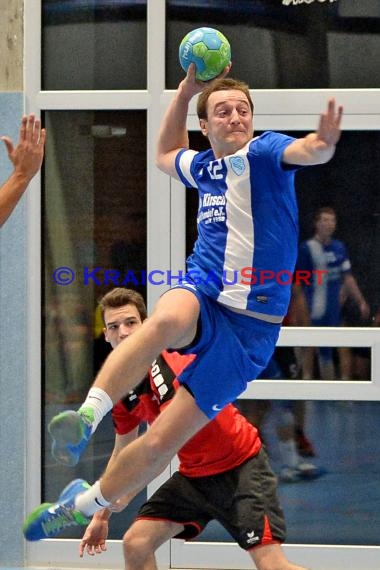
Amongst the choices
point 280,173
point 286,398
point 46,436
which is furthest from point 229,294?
point 46,436

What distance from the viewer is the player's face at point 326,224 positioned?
8406 millimetres

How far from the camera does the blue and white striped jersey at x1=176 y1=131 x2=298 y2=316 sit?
244 inches

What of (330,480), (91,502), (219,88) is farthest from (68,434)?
(330,480)

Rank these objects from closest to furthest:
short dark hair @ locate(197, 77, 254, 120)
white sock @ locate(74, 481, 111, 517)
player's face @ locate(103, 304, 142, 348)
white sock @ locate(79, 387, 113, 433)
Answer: white sock @ locate(79, 387, 113, 433) → white sock @ locate(74, 481, 111, 517) → short dark hair @ locate(197, 77, 254, 120) → player's face @ locate(103, 304, 142, 348)

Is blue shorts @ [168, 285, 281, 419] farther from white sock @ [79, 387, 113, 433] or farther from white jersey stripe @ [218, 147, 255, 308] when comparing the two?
white sock @ [79, 387, 113, 433]

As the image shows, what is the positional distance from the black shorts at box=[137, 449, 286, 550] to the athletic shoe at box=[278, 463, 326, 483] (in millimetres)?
1898

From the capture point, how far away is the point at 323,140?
18.8ft

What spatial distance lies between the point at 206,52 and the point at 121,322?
1.37 metres

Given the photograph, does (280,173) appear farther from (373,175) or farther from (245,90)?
(373,175)

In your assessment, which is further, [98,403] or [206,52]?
[206,52]

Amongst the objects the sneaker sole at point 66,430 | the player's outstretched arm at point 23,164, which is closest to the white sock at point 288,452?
the sneaker sole at point 66,430

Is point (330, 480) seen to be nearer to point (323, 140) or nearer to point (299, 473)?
point (299, 473)

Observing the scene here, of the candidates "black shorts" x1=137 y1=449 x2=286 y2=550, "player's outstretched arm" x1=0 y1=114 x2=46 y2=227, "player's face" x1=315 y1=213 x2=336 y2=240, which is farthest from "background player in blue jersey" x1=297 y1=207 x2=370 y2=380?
"player's outstretched arm" x1=0 y1=114 x2=46 y2=227

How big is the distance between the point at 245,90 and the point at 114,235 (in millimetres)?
2411
